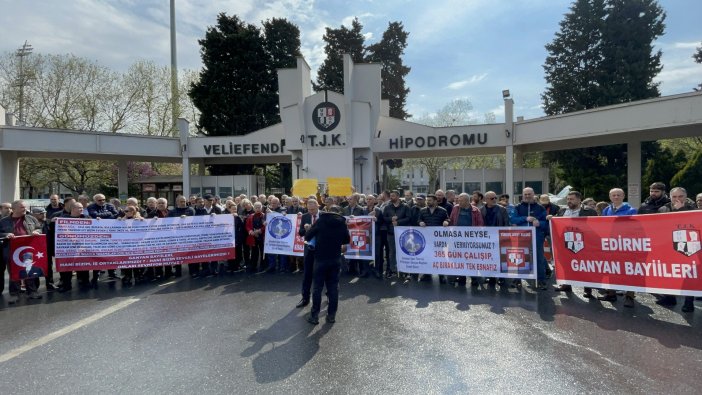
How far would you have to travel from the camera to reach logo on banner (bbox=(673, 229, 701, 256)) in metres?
5.77

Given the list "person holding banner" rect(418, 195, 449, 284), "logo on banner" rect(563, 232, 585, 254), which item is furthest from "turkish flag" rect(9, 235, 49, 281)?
"logo on banner" rect(563, 232, 585, 254)

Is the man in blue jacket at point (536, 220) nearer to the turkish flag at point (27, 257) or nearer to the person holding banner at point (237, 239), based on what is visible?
the person holding banner at point (237, 239)

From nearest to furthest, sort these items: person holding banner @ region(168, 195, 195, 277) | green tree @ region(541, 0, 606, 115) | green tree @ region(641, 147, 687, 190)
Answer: person holding banner @ region(168, 195, 195, 277) < green tree @ region(641, 147, 687, 190) < green tree @ region(541, 0, 606, 115)

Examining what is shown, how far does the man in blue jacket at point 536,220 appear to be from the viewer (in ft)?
24.9

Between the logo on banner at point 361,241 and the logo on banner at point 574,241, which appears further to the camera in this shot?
the logo on banner at point 361,241

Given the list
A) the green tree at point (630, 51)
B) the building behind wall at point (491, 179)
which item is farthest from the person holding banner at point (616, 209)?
the green tree at point (630, 51)

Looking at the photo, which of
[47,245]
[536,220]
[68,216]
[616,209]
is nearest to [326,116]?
[68,216]

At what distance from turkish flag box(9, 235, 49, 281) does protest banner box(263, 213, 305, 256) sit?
435 centimetres

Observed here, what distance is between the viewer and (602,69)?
1142 inches

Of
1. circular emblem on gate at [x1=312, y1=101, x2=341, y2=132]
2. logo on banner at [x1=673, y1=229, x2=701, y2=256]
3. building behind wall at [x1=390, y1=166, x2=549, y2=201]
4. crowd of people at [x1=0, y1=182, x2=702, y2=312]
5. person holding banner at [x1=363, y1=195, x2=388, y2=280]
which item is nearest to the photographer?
logo on banner at [x1=673, y1=229, x2=701, y2=256]

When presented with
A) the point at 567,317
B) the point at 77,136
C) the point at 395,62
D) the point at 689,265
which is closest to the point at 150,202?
the point at 567,317

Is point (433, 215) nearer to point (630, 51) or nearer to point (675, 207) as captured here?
point (675, 207)

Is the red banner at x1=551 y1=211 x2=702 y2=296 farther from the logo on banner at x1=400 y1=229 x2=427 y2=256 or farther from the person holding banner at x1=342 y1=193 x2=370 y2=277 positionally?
the person holding banner at x1=342 y1=193 x2=370 y2=277

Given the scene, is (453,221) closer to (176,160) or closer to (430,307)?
(430,307)
